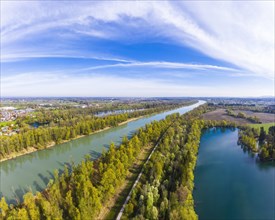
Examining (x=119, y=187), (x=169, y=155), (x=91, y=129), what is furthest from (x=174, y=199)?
(x=91, y=129)

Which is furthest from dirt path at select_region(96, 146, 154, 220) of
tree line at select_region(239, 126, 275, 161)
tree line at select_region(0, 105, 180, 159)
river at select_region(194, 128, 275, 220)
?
tree line at select_region(0, 105, 180, 159)

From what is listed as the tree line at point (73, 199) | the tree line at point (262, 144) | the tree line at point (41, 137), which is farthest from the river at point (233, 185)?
the tree line at point (41, 137)

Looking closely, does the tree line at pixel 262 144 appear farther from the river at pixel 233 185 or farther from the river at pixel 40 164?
the river at pixel 40 164

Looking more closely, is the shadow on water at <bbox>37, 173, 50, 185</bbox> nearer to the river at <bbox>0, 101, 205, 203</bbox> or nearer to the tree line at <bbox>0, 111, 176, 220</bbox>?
the river at <bbox>0, 101, 205, 203</bbox>

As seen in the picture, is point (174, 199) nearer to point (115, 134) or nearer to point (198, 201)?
point (198, 201)

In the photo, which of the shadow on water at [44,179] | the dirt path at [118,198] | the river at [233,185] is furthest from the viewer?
the shadow on water at [44,179]

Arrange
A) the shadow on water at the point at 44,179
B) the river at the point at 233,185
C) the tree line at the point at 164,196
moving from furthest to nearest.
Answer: the shadow on water at the point at 44,179, the river at the point at 233,185, the tree line at the point at 164,196

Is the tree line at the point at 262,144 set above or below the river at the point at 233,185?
above
